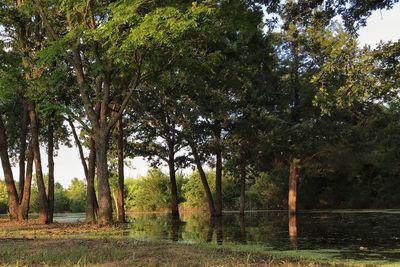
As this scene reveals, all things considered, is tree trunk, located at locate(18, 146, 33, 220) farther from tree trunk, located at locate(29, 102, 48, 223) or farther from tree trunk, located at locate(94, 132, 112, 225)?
tree trunk, located at locate(94, 132, 112, 225)

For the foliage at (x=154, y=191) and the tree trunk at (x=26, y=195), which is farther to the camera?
the foliage at (x=154, y=191)

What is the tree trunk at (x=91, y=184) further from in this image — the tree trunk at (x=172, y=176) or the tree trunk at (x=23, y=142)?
the tree trunk at (x=172, y=176)

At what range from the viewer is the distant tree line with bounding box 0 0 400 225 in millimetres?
17281

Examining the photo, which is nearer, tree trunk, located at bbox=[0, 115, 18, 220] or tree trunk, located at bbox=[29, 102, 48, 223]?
tree trunk, located at bbox=[29, 102, 48, 223]

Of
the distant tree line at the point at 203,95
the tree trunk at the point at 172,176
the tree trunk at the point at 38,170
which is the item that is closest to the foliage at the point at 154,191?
the distant tree line at the point at 203,95

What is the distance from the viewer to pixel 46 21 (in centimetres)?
2189

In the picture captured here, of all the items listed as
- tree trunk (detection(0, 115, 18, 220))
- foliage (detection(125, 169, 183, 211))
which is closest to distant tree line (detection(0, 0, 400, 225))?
tree trunk (detection(0, 115, 18, 220))

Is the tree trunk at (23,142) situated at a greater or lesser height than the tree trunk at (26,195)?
greater

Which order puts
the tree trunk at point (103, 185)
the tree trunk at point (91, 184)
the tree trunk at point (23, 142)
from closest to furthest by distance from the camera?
the tree trunk at point (103, 185), the tree trunk at point (91, 184), the tree trunk at point (23, 142)

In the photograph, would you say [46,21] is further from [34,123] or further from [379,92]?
[379,92]

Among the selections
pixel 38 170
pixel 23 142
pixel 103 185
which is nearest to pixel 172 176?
Result: pixel 23 142

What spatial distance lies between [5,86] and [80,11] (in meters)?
4.83

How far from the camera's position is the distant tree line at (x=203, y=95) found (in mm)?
17281

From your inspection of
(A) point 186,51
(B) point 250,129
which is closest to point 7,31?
(A) point 186,51
